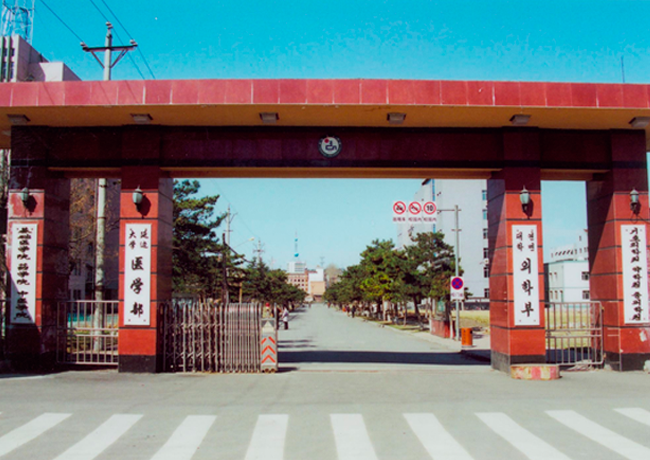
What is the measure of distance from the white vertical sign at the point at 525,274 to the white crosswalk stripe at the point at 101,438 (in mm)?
8929

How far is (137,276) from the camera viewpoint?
44.5ft

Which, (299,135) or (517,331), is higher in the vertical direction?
(299,135)

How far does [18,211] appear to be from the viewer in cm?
1391

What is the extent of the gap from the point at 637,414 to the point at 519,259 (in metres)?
5.19

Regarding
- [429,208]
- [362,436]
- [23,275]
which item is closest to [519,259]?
[362,436]

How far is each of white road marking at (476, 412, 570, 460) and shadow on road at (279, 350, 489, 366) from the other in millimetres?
7957

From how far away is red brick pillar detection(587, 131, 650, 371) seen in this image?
14.0m

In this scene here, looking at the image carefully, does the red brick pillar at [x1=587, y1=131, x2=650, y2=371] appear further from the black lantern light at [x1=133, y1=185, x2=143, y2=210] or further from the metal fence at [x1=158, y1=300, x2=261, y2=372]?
the black lantern light at [x1=133, y1=185, x2=143, y2=210]

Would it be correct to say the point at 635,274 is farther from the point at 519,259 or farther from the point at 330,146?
the point at 330,146

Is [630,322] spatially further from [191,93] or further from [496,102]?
[191,93]

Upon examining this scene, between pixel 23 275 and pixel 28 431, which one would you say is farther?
pixel 23 275

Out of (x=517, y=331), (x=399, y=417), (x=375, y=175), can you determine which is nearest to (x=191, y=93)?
(x=375, y=175)

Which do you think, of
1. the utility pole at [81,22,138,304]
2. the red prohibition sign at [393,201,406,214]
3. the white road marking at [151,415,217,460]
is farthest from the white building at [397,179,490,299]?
the white road marking at [151,415,217,460]

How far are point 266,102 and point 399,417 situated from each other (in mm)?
7203
